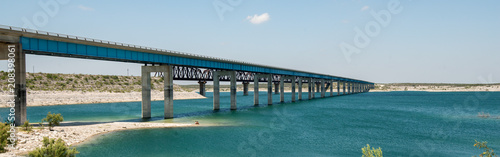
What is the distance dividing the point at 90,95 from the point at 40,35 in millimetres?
69900

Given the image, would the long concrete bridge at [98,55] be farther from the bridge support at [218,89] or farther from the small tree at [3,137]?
the small tree at [3,137]

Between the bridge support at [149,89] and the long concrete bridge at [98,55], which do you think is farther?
the bridge support at [149,89]

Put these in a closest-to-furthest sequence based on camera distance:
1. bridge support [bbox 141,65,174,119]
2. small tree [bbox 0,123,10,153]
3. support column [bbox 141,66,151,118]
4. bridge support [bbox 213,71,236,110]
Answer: small tree [bbox 0,123,10,153] → support column [bbox 141,66,151,118] → bridge support [bbox 141,65,174,119] → bridge support [bbox 213,71,236,110]

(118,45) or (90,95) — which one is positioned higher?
(118,45)

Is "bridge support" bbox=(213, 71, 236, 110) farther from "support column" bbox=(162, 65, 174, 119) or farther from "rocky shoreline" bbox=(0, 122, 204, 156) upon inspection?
"rocky shoreline" bbox=(0, 122, 204, 156)

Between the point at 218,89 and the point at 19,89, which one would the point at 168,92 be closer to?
the point at 218,89

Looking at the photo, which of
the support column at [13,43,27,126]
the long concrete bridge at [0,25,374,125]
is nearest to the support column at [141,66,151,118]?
the long concrete bridge at [0,25,374,125]


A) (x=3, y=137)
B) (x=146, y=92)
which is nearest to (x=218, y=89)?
(x=146, y=92)

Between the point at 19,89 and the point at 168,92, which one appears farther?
the point at 168,92

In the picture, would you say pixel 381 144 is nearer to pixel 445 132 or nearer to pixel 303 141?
pixel 303 141

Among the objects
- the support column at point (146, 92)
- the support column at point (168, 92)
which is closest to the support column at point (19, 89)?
the support column at point (146, 92)

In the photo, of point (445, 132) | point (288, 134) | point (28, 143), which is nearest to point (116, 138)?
point (28, 143)

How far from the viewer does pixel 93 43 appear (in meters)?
41.0

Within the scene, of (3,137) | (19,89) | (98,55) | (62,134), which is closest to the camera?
(3,137)
